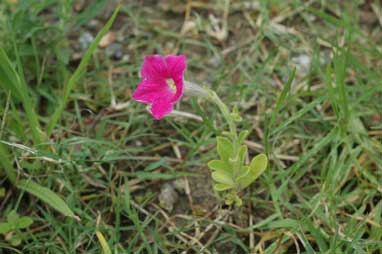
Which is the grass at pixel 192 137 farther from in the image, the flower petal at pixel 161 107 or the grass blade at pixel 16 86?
the flower petal at pixel 161 107

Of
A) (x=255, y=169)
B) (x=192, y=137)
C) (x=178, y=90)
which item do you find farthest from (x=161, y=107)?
(x=192, y=137)

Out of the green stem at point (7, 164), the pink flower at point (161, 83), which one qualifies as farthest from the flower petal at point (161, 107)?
the green stem at point (7, 164)

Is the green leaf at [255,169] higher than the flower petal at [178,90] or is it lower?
lower

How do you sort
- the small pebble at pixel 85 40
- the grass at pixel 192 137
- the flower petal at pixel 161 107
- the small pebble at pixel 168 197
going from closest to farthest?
the flower petal at pixel 161 107
the grass at pixel 192 137
the small pebble at pixel 168 197
the small pebble at pixel 85 40

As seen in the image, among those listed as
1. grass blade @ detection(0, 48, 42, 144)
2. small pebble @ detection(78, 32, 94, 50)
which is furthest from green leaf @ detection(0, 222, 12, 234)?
small pebble @ detection(78, 32, 94, 50)

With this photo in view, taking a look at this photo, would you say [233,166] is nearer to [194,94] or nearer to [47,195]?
[194,94]

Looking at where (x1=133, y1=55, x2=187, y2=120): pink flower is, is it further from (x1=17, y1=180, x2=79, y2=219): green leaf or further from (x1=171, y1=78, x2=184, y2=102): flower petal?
(x1=17, y1=180, x2=79, y2=219): green leaf

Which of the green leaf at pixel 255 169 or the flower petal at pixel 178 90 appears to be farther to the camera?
the green leaf at pixel 255 169
